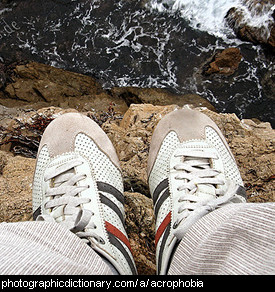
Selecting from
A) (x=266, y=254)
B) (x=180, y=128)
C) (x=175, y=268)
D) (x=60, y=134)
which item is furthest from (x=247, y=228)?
(x=60, y=134)

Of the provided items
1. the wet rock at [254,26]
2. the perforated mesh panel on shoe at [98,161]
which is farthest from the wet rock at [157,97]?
the perforated mesh panel on shoe at [98,161]

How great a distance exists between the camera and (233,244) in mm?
1095

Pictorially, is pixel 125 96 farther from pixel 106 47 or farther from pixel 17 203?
pixel 17 203

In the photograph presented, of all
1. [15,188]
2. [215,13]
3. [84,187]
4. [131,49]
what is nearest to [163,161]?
[84,187]

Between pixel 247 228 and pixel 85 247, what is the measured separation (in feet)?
2.29

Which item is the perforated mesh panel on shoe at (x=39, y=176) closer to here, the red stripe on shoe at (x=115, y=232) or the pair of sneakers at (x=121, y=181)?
the pair of sneakers at (x=121, y=181)

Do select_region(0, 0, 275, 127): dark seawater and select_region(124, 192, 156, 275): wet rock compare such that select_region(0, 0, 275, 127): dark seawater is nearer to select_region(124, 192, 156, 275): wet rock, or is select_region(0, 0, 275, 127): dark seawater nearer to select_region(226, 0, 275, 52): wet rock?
select_region(226, 0, 275, 52): wet rock

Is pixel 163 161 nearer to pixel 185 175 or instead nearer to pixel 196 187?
pixel 185 175

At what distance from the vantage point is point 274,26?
5512mm

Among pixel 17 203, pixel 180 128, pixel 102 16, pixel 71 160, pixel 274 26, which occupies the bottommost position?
pixel 17 203

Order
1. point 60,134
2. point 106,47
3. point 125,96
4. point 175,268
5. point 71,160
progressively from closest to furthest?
point 175,268 → point 71,160 → point 60,134 → point 125,96 → point 106,47

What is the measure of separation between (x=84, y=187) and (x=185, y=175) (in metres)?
0.68

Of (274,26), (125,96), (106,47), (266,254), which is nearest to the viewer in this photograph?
(266,254)
